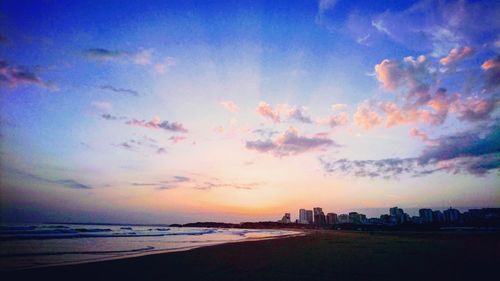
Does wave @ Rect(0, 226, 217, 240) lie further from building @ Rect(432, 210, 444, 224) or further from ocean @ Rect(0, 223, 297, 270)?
building @ Rect(432, 210, 444, 224)

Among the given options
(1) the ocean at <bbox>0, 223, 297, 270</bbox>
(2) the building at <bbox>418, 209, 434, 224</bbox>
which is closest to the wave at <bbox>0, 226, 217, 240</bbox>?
(1) the ocean at <bbox>0, 223, 297, 270</bbox>

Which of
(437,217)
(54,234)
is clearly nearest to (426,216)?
(437,217)

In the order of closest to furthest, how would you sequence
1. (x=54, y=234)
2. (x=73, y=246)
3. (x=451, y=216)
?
1. (x=73, y=246)
2. (x=54, y=234)
3. (x=451, y=216)

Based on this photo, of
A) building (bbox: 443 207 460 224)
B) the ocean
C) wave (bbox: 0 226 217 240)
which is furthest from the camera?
building (bbox: 443 207 460 224)

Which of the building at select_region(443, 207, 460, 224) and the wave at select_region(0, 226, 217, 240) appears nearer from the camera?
the wave at select_region(0, 226, 217, 240)

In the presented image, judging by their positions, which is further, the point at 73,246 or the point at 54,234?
the point at 54,234

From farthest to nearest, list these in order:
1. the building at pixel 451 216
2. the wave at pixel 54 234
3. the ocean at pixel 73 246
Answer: the building at pixel 451 216 < the wave at pixel 54 234 < the ocean at pixel 73 246

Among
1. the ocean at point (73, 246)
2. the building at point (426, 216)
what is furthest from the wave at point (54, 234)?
the building at point (426, 216)

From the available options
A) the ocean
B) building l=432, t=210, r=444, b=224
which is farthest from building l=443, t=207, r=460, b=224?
the ocean

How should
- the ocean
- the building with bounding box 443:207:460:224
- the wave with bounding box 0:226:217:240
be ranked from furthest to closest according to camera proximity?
the building with bounding box 443:207:460:224
the wave with bounding box 0:226:217:240
the ocean

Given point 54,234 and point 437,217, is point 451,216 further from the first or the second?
point 54,234

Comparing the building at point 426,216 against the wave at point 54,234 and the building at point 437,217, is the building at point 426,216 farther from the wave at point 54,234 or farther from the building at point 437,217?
the wave at point 54,234

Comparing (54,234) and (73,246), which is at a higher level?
(73,246)

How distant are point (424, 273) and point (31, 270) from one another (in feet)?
52.7
